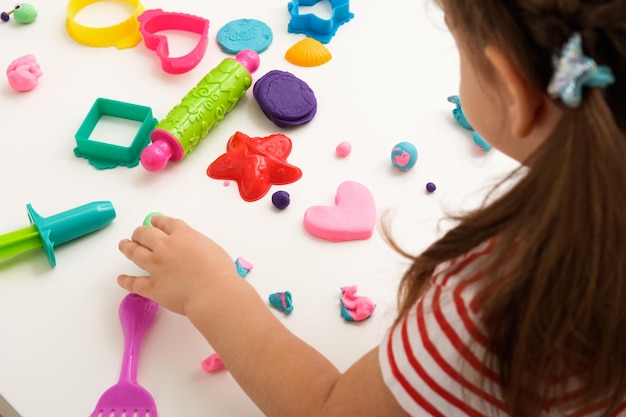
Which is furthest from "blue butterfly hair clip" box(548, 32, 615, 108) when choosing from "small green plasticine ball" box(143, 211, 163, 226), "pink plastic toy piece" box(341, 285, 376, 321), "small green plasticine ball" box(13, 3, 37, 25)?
"small green plasticine ball" box(13, 3, 37, 25)

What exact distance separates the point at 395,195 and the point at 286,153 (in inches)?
5.0

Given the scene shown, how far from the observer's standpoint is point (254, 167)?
2.20 feet

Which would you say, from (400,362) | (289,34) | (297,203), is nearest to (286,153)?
(297,203)

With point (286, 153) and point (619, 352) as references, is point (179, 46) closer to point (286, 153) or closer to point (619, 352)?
point (286, 153)

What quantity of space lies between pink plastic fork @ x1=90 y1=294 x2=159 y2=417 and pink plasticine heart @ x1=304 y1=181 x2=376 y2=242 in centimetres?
19

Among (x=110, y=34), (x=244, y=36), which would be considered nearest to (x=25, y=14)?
(x=110, y=34)

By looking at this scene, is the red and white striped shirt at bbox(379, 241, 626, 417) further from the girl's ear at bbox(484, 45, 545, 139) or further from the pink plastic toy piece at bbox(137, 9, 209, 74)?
the pink plastic toy piece at bbox(137, 9, 209, 74)

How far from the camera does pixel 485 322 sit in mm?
381

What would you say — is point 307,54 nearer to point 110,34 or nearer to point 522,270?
point 110,34

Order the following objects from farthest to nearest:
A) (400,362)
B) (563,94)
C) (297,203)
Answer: (297,203) → (400,362) → (563,94)

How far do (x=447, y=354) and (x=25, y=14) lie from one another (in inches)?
28.1

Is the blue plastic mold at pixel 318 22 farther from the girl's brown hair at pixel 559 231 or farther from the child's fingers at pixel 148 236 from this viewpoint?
the girl's brown hair at pixel 559 231

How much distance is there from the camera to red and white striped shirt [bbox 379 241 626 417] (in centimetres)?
40

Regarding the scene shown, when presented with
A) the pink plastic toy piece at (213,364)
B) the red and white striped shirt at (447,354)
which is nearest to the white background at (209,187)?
the pink plastic toy piece at (213,364)
